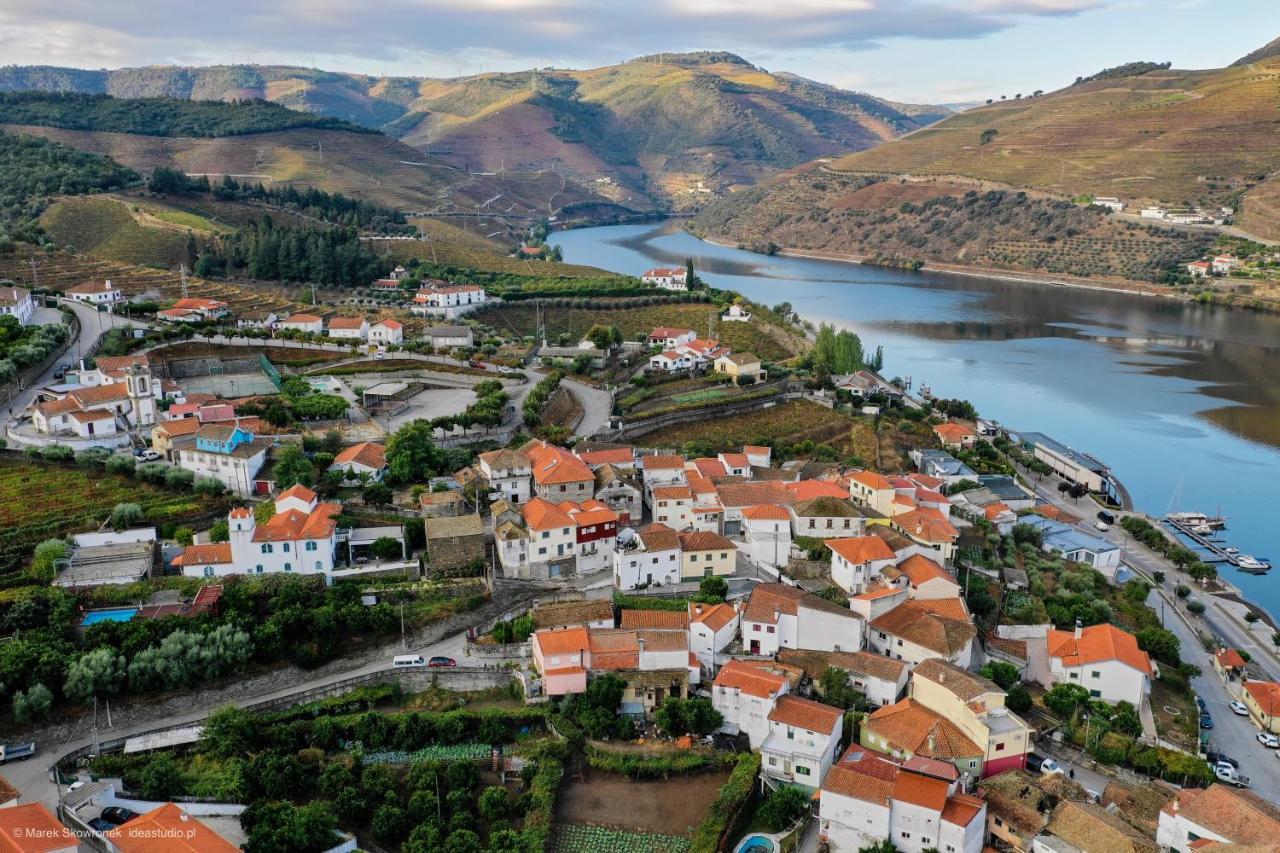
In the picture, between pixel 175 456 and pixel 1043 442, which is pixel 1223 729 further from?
pixel 175 456

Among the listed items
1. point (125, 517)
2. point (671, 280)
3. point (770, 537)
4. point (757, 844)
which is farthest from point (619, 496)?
point (671, 280)

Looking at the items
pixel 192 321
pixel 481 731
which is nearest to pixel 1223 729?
pixel 481 731

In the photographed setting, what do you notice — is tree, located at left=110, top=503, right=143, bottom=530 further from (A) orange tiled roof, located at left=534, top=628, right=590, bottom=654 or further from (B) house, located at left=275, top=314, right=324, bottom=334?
(B) house, located at left=275, top=314, right=324, bottom=334

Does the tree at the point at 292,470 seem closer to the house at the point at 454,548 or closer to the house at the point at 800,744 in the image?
the house at the point at 454,548

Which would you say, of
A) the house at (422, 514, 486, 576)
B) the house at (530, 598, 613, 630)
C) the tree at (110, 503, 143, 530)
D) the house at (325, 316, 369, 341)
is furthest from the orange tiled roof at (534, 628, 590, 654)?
the house at (325, 316, 369, 341)

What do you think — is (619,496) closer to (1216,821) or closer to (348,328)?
(1216,821)
